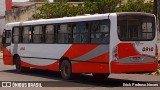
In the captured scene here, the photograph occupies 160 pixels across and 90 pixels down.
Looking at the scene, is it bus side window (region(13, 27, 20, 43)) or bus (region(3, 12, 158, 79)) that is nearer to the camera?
bus (region(3, 12, 158, 79))

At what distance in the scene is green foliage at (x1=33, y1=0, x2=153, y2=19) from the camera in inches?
1698

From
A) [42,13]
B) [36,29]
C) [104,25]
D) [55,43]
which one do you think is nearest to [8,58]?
[36,29]

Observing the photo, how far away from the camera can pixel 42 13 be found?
46719mm

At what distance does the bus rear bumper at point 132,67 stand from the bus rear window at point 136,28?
3.11ft

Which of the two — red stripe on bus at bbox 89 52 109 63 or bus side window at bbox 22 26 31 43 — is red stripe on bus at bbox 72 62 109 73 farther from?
bus side window at bbox 22 26 31 43

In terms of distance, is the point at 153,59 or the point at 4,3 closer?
the point at 153,59

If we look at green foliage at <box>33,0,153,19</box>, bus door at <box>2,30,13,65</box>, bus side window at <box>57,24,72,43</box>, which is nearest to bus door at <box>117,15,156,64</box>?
bus side window at <box>57,24,72,43</box>

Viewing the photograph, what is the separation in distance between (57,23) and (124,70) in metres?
4.64

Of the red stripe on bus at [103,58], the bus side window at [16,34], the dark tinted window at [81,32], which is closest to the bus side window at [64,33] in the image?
the dark tinted window at [81,32]

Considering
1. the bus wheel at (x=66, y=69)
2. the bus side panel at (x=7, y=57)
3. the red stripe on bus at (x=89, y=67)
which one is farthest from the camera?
the bus side panel at (x=7, y=57)

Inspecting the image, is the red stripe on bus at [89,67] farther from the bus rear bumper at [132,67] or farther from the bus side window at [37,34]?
the bus side window at [37,34]

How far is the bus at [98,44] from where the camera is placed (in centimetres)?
1562

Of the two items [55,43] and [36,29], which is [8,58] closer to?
[36,29]

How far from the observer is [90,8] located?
44.2 metres
